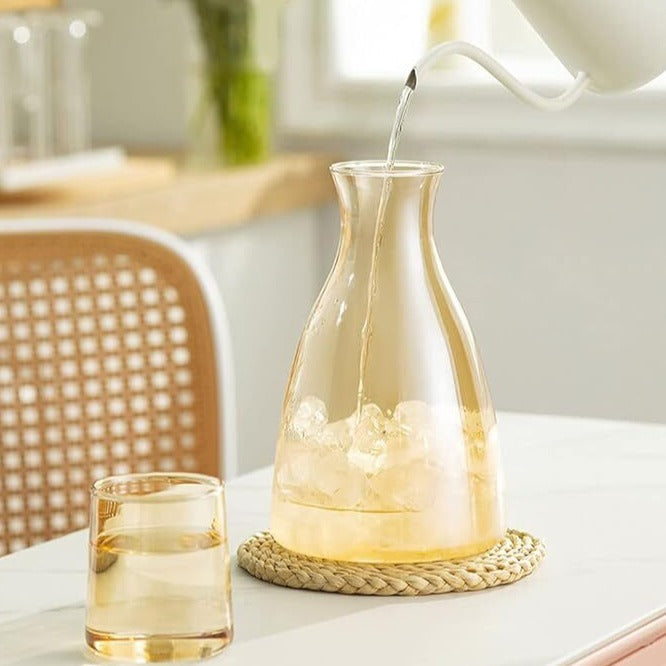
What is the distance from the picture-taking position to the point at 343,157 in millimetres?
2607

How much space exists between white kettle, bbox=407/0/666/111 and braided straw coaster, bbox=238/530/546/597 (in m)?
0.25

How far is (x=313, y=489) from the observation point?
2.75 feet

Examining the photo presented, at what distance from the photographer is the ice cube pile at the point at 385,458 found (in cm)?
83

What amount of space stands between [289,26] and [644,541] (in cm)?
179

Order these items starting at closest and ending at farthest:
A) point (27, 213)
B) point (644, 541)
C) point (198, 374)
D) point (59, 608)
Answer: point (59, 608), point (644, 541), point (198, 374), point (27, 213)

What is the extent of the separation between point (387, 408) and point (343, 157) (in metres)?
1.80

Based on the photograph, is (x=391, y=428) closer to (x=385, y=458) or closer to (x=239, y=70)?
(x=385, y=458)

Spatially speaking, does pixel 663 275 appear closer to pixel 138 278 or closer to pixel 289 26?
pixel 289 26

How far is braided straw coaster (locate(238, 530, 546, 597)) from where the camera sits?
82 cm

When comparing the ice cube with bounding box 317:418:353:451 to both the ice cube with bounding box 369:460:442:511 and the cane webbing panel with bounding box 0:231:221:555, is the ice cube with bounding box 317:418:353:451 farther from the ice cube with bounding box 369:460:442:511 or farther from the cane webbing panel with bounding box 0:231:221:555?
the cane webbing panel with bounding box 0:231:221:555

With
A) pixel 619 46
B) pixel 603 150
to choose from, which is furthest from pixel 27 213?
pixel 619 46

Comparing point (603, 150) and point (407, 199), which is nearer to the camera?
point (407, 199)

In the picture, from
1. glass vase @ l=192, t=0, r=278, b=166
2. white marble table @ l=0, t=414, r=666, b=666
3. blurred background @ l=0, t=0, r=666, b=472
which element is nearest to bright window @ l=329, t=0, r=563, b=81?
blurred background @ l=0, t=0, r=666, b=472

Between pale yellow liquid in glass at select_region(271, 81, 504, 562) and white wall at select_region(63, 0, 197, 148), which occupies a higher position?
white wall at select_region(63, 0, 197, 148)
